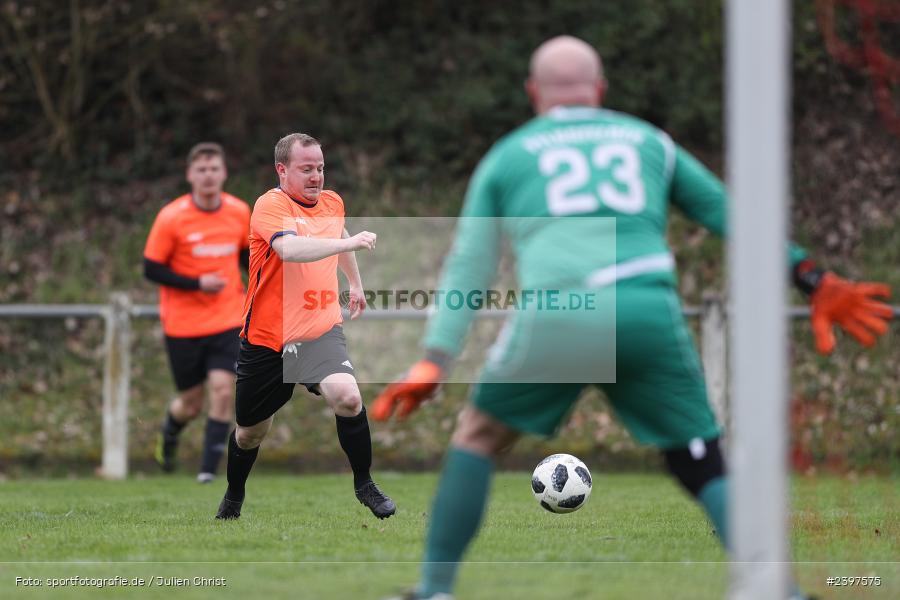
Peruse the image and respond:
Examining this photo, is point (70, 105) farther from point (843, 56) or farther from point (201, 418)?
point (843, 56)

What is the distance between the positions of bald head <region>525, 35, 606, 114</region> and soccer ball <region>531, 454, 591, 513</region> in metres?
3.27

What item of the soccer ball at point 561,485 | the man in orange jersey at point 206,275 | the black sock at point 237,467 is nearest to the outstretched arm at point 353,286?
the black sock at point 237,467

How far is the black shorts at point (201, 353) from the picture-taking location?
10.6 meters

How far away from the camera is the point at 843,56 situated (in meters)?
15.1

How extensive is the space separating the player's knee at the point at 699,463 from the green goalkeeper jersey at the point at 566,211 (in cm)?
56

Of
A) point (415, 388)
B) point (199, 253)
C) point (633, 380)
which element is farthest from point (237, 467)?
point (633, 380)

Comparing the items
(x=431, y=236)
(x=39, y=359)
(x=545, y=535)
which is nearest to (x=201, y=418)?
(x=39, y=359)

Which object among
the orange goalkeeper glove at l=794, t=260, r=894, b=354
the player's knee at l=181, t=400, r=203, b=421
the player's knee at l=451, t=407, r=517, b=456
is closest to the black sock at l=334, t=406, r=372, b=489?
the player's knee at l=451, t=407, r=517, b=456

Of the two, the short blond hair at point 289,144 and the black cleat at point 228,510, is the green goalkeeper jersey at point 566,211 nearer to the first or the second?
the short blond hair at point 289,144

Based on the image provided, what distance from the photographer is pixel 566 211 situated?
13.8ft

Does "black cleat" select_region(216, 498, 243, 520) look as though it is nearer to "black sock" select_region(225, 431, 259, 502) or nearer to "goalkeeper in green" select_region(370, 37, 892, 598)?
"black sock" select_region(225, 431, 259, 502)

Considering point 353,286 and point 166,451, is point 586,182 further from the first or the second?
point 166,451

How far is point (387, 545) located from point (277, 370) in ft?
4.29

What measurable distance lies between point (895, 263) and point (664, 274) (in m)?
11.4
